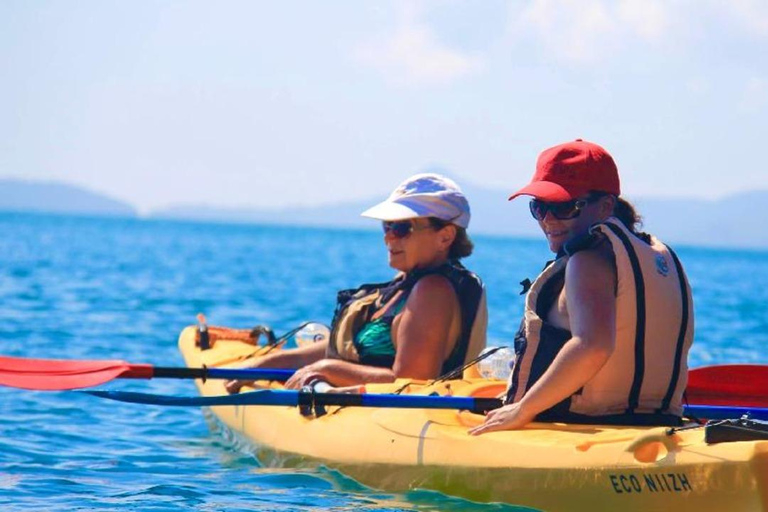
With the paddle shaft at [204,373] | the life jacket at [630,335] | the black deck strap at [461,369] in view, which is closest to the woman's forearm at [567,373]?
the life jacket at [630,335]

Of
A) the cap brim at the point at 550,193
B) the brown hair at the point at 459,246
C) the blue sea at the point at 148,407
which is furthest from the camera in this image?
the brown hair at the point at 459,246

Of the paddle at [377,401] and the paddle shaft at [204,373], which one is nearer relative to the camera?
the paddle at [377,401]

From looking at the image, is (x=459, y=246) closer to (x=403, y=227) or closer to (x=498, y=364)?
(x=403, y=227)

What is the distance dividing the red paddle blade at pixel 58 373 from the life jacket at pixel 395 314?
99cm

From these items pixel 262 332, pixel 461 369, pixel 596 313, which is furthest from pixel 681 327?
pixel 262 332

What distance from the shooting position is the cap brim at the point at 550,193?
4941 millimetres

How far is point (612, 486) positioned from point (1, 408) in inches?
216

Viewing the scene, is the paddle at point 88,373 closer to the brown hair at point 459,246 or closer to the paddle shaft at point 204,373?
the paddle shaft at point 204,373

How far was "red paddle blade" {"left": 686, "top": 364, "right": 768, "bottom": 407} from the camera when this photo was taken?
21.1ft

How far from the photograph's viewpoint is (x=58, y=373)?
23.6 feet

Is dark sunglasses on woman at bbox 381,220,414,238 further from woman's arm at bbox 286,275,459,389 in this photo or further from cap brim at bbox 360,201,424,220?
woman's arm at bbox 286,275,459,389

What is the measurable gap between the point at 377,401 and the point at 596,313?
1305 mm

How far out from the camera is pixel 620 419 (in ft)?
16.5

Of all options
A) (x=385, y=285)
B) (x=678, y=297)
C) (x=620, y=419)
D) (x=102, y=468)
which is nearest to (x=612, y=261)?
(x=678, y=297)
